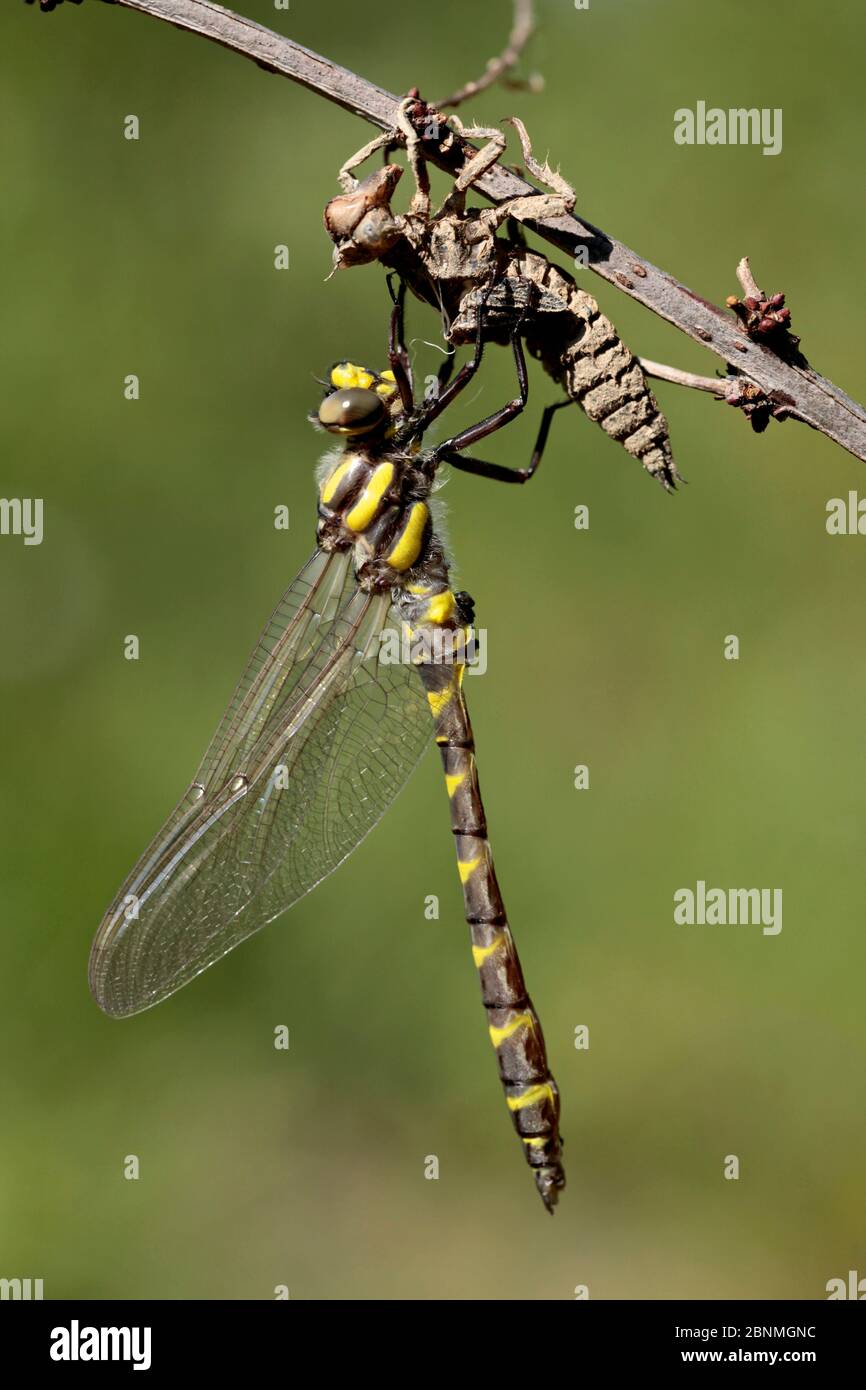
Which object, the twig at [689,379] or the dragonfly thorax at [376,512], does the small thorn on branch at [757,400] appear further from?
the dragonfly thorax at [376,512]

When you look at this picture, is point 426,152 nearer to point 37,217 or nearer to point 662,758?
point 662,758

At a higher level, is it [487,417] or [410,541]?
[487,417]

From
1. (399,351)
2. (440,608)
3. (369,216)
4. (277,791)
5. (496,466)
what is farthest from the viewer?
(277,791)

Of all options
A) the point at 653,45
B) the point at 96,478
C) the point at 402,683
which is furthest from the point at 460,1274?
the point at 653,45

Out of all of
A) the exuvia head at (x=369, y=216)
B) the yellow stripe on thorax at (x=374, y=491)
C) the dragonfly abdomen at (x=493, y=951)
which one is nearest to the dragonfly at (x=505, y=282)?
the exuvia head at (x=369, y=216)

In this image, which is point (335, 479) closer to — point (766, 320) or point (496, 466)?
point (496, 466)

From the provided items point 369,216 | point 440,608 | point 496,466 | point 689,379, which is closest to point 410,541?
point 440,608

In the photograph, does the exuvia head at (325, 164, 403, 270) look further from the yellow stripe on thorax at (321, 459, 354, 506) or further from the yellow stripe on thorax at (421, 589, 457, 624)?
the yellow stripe on thorax at (421, 589, 457, 624)

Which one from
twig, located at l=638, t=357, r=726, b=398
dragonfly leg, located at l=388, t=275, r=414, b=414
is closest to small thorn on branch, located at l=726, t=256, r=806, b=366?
twig, located at l=638, t=357, r=726, b=398
